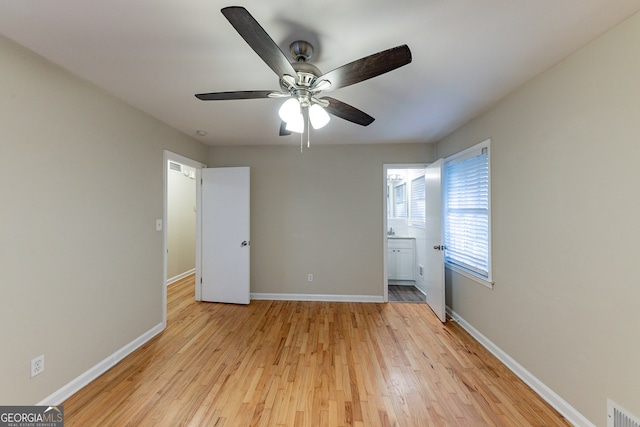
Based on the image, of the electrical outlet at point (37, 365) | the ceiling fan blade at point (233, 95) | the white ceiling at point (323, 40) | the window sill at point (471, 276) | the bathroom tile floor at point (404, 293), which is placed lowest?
the bathroom tile floor at point (404, 293)

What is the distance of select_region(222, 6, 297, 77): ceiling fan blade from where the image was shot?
3.10 ft

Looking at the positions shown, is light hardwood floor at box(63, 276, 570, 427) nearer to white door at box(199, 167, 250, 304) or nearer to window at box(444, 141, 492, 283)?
white door at box(199, 167, 250, 304)

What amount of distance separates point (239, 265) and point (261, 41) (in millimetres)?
3101

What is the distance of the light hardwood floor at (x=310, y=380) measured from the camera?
1.64m

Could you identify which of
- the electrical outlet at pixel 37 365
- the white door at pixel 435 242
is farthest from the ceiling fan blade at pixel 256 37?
the white door at pixel 435 242

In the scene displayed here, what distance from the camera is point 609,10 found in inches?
49.8

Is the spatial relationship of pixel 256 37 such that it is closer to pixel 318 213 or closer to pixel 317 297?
pixel 318 213

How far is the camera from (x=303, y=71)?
1424 millimetres

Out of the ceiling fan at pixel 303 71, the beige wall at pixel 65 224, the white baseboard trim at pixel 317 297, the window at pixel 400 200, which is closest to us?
the ceiling fan at pixel 303 71

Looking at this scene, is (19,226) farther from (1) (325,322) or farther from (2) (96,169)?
(1) (325,322)

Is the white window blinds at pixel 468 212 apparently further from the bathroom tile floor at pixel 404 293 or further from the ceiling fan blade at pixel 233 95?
the ceiling fan blade at pixel 233 95

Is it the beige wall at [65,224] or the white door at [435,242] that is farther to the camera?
the white door at [435,242]

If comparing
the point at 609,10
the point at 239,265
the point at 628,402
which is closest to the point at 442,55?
the point at 609,10

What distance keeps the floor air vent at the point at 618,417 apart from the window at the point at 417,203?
300 cm
